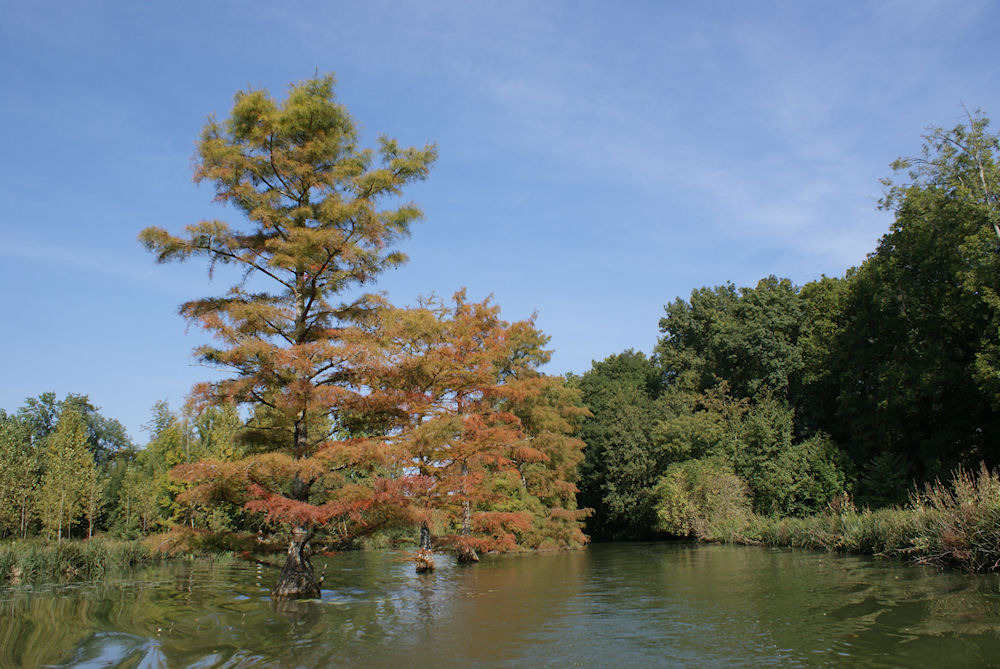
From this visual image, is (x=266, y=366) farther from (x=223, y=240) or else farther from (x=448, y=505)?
(x=448, y=505)

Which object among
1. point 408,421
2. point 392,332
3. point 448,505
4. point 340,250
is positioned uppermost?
point 340,250

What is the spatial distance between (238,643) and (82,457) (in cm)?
3589

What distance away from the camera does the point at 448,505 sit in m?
19.6

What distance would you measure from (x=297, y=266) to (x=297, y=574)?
7.43 metres

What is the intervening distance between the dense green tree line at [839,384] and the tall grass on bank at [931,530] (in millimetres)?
3983

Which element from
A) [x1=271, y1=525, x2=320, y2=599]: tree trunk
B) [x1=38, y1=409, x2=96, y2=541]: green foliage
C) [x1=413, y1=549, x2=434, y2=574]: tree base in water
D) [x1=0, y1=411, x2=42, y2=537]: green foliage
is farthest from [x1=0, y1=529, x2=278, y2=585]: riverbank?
[x1=0, y1=411, x2=42, y2=537]: green foliage

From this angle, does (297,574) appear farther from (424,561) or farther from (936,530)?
(936,530)

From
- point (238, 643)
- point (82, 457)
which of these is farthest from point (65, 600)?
point (82, 457)

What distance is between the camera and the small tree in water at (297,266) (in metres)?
13.8

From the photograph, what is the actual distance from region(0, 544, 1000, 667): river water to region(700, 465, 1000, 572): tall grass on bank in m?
0.81

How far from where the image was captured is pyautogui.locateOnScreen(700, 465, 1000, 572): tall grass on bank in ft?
44.5

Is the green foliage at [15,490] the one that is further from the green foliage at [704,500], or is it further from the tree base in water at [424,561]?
the green foliage at [704,500]

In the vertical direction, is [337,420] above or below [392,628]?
above

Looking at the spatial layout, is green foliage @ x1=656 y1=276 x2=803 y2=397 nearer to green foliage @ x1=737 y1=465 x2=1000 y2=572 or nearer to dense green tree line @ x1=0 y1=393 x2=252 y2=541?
green foliage @ x1=737 y1=465 x2=1000 y2=572
